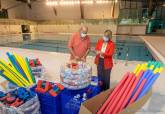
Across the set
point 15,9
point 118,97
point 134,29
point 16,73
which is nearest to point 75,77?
point 118,97

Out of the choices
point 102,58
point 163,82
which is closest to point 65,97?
point 102,58

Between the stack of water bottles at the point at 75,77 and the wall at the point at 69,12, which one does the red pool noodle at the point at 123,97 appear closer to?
the stack of water bottles at the point at 75,77

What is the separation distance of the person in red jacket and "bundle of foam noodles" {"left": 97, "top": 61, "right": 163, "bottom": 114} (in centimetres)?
98

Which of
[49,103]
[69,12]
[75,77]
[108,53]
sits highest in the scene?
[69,12]

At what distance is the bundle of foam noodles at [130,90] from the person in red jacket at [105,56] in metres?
0.98

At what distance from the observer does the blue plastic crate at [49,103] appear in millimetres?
1402

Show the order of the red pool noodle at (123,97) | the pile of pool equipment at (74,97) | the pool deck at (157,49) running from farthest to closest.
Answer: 1. the pool deck at (157,49)
2. the pile of pool equipment at (74,97)
3. the red pool noodle at (123,97)

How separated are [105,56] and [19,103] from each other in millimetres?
1332

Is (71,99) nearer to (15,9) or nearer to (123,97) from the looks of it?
(123,97)

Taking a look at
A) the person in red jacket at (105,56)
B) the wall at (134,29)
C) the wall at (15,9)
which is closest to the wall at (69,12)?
the wall at (15,9)

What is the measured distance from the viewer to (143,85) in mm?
1148

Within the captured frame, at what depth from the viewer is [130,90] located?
1.14 m

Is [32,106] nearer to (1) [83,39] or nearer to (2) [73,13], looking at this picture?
(1) [83,39]

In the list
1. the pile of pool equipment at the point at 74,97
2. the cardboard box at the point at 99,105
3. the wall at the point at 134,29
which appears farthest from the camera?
the wall at the point at 134,29
